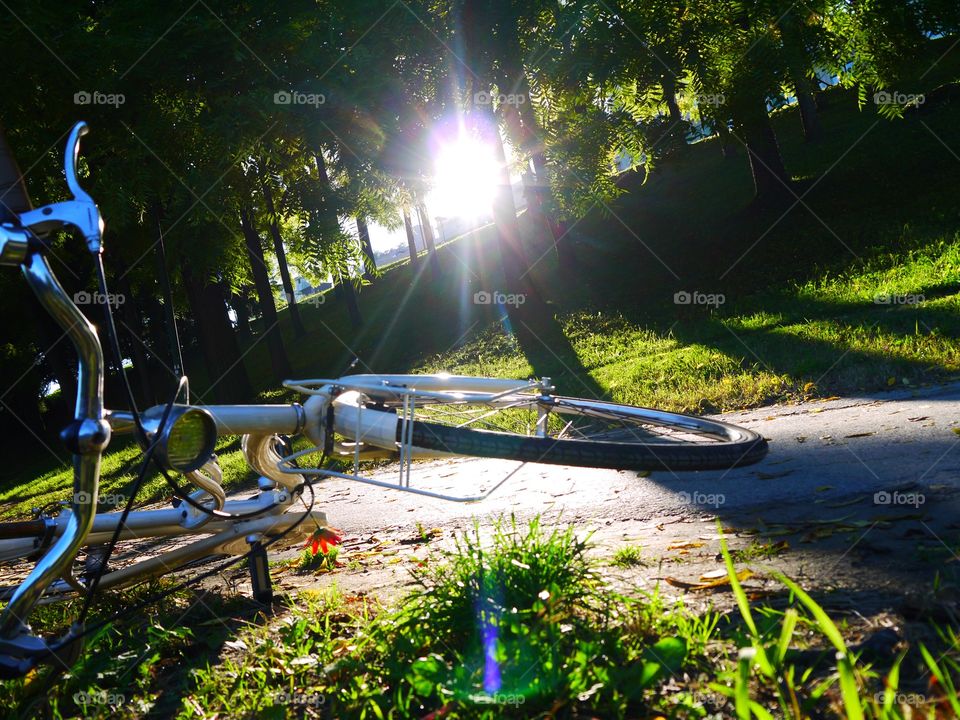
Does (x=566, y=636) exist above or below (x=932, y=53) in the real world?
below

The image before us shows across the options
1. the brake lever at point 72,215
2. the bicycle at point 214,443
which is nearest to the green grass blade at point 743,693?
the bicycle at point 214,443

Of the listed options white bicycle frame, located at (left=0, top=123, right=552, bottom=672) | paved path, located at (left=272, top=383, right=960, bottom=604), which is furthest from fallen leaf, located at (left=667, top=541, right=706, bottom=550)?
white bicycle frame, located at (left=0, top=123, right=552, bottom=672)

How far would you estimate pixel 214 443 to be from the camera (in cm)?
255

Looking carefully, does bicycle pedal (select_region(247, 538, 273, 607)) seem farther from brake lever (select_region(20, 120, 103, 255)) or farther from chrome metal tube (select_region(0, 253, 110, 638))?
brake lever (select_region(20, 120, 103, 255))

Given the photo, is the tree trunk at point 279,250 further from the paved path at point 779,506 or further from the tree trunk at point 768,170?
the tree trunk at point 768,170

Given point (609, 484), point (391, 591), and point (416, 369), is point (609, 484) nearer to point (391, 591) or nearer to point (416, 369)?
point (391, 591)

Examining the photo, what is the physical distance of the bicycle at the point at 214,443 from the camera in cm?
225

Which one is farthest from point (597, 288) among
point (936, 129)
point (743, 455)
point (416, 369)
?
point (743, 455)

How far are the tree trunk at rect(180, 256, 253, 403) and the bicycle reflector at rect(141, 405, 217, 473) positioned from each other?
44.2 ft

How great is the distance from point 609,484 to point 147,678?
288cm

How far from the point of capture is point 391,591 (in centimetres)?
323

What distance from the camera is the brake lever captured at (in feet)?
7.16

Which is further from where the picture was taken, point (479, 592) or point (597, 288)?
point (597, 288)

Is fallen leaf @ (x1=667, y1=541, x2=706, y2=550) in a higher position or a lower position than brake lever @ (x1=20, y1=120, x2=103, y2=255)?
lower
